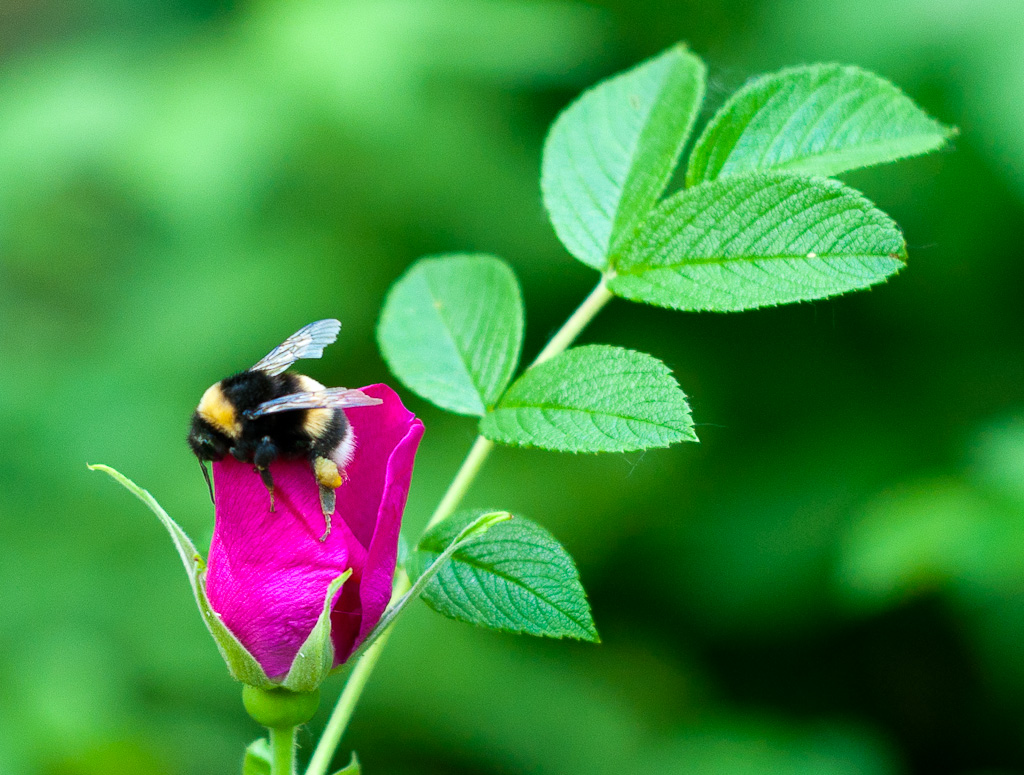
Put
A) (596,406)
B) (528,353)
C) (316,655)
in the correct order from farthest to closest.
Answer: (528,353)
(596,406)
(316,655)

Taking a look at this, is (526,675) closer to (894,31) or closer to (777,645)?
(777,645)

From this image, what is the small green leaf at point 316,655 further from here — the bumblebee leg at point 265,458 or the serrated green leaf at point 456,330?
the serrated green leaf at point 456,330

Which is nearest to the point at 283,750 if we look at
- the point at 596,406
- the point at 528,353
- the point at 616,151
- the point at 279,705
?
the point at 279,705

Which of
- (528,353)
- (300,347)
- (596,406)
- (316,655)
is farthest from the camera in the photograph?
(528,353)

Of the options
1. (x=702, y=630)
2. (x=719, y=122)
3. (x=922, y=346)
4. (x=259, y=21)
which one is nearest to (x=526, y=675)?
(x=702, y=630)

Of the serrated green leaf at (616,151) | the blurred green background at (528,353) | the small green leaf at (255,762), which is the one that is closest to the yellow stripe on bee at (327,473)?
the small green leaf at (255,762)

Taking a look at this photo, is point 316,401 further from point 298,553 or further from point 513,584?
point 513,584

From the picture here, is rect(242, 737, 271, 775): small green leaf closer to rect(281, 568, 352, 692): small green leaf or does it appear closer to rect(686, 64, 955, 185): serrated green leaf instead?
rect(281, 568, 352, 692): small green leaf
